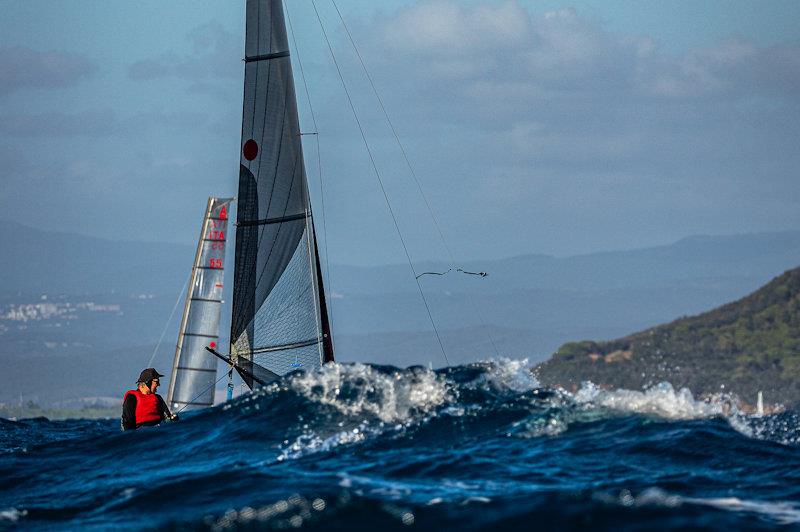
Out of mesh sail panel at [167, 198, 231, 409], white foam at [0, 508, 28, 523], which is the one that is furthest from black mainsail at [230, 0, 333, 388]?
white foam at [0, 508, 28, 523]

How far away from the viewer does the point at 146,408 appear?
28.7 m

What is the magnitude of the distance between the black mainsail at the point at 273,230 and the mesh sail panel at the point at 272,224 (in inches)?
1.0

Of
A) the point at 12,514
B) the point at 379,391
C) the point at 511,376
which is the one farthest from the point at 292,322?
the point at 12,514

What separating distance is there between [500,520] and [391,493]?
A: 2.41m

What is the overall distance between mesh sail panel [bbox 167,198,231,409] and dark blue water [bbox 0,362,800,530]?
1756 cm

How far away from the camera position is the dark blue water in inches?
709

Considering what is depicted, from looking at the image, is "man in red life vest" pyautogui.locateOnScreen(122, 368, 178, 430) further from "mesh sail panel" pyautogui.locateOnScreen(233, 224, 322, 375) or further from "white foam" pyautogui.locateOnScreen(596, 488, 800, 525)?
"white foam" pyautogui.locateOnScreen(596, 488, 800, 525)

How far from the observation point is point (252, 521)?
17891mm

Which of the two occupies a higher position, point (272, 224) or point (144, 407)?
point (272, 224)

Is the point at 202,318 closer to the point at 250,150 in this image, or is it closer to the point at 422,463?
the point at 250,150

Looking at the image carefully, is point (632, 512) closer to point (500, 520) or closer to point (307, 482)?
point (500, 520)

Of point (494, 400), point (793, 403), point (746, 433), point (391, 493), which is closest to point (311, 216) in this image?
point (494, 400)

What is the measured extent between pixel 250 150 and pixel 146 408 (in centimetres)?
869

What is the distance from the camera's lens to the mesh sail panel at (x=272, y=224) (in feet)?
112
